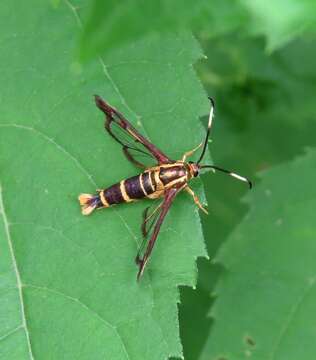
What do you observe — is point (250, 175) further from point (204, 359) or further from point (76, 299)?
point (76, 299)

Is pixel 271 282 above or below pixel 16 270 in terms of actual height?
below

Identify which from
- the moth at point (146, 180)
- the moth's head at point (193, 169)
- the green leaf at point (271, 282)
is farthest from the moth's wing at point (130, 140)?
the green leaf at point (271, 282)

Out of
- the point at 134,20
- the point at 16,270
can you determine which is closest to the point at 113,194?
the point at 16,270

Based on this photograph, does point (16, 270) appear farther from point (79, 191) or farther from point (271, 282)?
point (271, 282)

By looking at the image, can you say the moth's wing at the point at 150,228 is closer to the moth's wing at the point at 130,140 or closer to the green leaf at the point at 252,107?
the moth's wing at the point at 130,140

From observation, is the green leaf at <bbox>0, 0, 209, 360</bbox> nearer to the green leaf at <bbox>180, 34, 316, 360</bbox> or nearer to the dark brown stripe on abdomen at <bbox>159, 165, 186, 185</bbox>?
the dark brown stripe on abdomen at <bbox>159, 165, 186, 185</bbox>

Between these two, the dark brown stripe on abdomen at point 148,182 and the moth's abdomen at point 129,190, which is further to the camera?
the dark brown stripe on abdomen at point 148,182

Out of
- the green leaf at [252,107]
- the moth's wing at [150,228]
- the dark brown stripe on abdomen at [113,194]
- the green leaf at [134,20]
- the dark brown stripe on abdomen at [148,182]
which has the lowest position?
the green leaf at [252,107]
